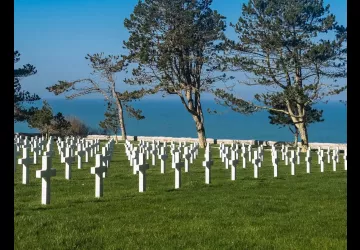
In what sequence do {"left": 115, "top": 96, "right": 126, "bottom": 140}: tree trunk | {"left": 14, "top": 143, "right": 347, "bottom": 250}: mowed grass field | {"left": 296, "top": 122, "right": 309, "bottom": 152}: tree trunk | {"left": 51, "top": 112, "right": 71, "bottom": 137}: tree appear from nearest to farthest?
{"left": 14, "top": 143, "right": 347, "bottom": 250}: mowed grass field
{"left": 296, "top": 122, "right": 309, "bottom": 152}: tree trunk
{"left": 51, "top": 112, "right": 71, "bottom": 137}: tree
{"left": 115, "top": 96, "right": 126, "bottom": 140}: tree trunk

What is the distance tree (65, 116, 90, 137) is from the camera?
3525cm

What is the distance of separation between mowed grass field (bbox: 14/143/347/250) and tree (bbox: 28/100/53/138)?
2010 centimetres

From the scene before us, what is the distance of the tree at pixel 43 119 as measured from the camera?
29484 mm

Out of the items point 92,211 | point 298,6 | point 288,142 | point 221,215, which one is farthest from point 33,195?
point 288,142

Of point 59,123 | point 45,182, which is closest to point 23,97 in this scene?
point 59,123

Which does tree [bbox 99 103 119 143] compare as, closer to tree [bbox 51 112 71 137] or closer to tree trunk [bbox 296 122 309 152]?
tree [bbox 51 112 71 137]

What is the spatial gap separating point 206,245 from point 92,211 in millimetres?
2085

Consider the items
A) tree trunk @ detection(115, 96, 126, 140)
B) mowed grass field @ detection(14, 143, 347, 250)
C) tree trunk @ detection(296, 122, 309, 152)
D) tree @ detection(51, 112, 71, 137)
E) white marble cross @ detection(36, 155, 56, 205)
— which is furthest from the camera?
tree trunk @ detection(115, 96, 126, 140)

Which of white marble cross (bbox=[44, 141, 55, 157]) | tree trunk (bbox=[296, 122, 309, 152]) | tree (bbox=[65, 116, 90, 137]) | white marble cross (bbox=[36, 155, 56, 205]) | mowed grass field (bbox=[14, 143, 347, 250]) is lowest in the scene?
mowed grass field (bbox=[14, 143, 347, 250])

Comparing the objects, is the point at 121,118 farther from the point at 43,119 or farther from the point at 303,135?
the point at 303,135

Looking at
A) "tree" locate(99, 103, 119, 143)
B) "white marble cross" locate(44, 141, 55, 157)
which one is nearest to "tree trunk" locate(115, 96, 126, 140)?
"tree" locate(99, 103, 119, 143)

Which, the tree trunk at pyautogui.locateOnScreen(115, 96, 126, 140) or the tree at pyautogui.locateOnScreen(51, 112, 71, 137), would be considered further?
the tree trunk at pyautogui.locateOnScreen(115, 96, 126, 140)

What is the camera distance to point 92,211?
658 cm

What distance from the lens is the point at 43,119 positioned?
2948 centimetres
